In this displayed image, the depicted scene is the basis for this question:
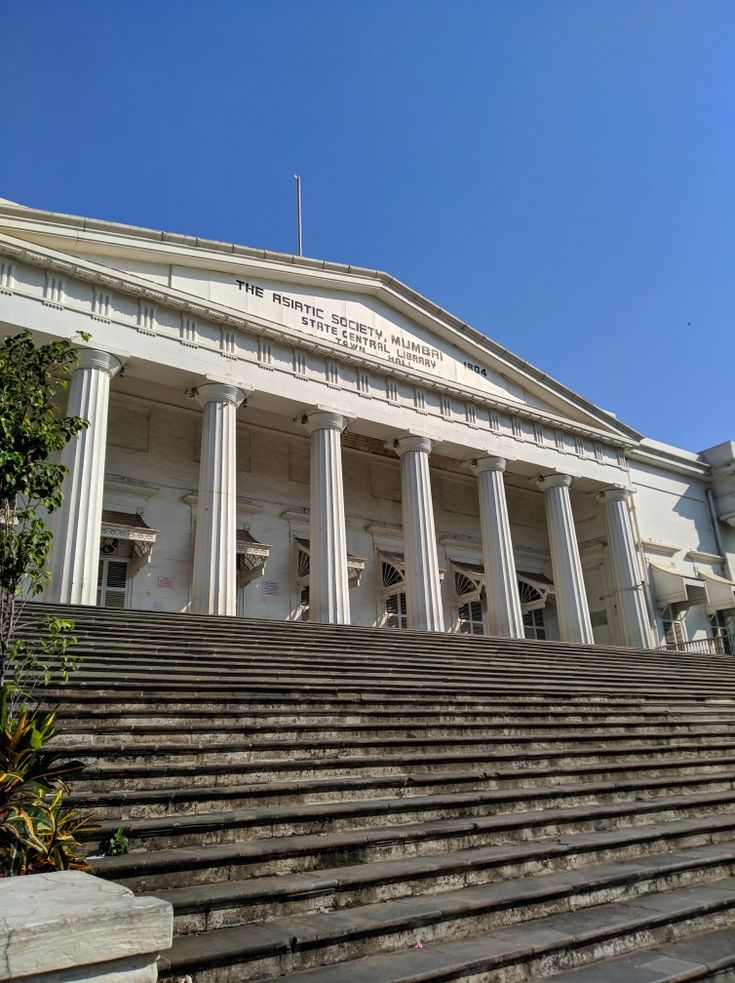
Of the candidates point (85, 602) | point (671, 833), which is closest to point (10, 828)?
point (671, 833)

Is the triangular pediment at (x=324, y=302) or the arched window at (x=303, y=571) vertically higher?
the triangular pediment at (x=324, y=302)

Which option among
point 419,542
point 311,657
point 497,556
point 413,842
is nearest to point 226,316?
point 419,542

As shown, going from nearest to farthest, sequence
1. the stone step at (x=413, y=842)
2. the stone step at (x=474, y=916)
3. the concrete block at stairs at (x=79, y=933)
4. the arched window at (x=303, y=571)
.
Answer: the concrete block at stairs at (x=79, y=933), the stone step at (x=474, y=916), the stone step at (x=413, y=842), the arched window at (x=303, y=571)

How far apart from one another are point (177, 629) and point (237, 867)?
6757mm

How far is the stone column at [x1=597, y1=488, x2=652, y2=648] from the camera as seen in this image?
2212cm

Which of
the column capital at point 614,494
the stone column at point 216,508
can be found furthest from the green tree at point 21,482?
the column capital at point 614,494

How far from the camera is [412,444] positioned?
61.2ft

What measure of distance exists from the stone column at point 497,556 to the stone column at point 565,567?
2.08m

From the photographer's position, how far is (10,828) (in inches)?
131

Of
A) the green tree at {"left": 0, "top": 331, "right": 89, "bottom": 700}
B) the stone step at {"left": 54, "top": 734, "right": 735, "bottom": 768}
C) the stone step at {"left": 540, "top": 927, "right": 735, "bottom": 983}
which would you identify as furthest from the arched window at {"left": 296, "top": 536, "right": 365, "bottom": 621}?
the stone step at {"left": 540, "top": 927, "right": 735, "bottom": 983}

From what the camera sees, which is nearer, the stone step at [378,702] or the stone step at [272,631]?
the stone step at [378,702]

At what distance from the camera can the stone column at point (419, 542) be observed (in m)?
17.3

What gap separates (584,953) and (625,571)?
19946 millimetres

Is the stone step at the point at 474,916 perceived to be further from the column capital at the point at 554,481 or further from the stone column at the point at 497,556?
the column capital at the point at 554,481
